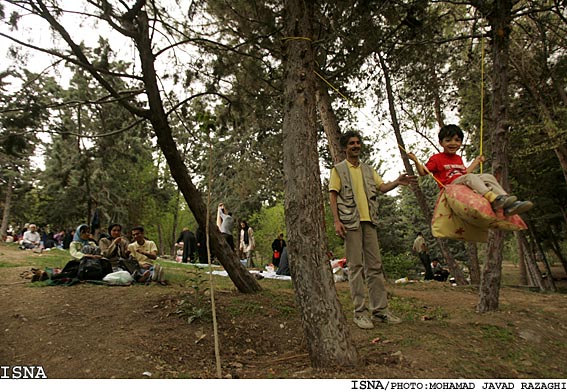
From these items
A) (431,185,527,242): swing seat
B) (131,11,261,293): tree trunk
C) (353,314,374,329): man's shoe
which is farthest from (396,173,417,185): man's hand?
(131,11,261,293): tree trunk

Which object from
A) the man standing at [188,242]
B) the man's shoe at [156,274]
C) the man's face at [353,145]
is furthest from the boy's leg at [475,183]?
the man standing at [188,242]

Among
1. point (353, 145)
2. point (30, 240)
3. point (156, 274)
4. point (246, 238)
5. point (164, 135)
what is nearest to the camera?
point (353, 145)

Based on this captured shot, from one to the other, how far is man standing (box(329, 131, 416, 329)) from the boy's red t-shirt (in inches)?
9.3

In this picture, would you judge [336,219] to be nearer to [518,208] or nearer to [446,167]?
[446,167]

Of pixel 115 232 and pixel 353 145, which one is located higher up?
pixel 353 145

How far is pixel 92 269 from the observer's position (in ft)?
19.2

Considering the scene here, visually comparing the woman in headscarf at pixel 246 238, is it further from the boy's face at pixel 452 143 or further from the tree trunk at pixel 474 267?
the boy's face at pixel 452 143

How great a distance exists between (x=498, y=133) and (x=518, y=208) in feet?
7.56

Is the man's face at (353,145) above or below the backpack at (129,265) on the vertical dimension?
above

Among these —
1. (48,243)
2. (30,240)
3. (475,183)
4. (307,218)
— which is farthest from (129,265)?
(48,243)

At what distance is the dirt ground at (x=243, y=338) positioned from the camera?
2.91 m

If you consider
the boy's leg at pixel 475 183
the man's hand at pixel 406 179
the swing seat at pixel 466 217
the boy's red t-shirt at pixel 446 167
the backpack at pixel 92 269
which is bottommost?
the backpack at pixel 92 269

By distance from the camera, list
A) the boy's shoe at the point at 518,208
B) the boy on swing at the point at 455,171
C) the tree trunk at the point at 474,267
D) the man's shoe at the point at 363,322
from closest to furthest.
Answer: the boy's shoe at the point at 518,208 → the boy on swing at the point at 455,171 → the man's shoe at the point at 363,322 → the tree trunk at the point at 474,267

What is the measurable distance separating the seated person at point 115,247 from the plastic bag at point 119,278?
494mm
